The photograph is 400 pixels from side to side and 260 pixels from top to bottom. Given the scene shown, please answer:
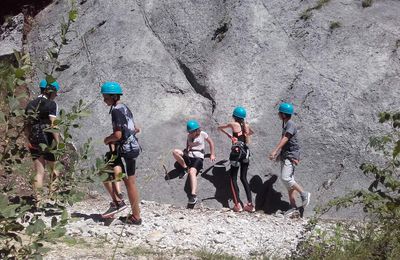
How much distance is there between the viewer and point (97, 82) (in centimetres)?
1138

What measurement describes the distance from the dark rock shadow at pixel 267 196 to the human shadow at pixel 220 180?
460mm

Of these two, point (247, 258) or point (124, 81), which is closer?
point (247, 258)

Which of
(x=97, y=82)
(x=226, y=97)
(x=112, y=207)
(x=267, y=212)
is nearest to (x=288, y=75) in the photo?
(x=226, y=97)

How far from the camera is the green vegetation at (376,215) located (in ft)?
Result: 9.39

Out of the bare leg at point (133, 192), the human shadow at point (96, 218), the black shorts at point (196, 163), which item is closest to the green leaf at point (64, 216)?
the bare leg at point (133, 192)

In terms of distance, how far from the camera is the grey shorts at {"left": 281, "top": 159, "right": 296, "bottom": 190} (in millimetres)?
8352

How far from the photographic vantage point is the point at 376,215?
3844 mm

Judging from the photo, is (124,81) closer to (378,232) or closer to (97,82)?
(97,82)

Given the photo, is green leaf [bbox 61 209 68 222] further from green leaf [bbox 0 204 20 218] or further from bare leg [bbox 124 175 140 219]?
bare leg [bbox 124 175 140 219]

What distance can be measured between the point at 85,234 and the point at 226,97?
521 cm

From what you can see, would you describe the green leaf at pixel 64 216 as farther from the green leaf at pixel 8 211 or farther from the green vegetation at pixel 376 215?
the green vegetation at pixel 376 215

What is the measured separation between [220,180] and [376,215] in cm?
553

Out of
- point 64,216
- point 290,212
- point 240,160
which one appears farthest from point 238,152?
point 64,216

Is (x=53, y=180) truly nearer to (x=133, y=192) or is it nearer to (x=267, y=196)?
(x=133, y=192)
